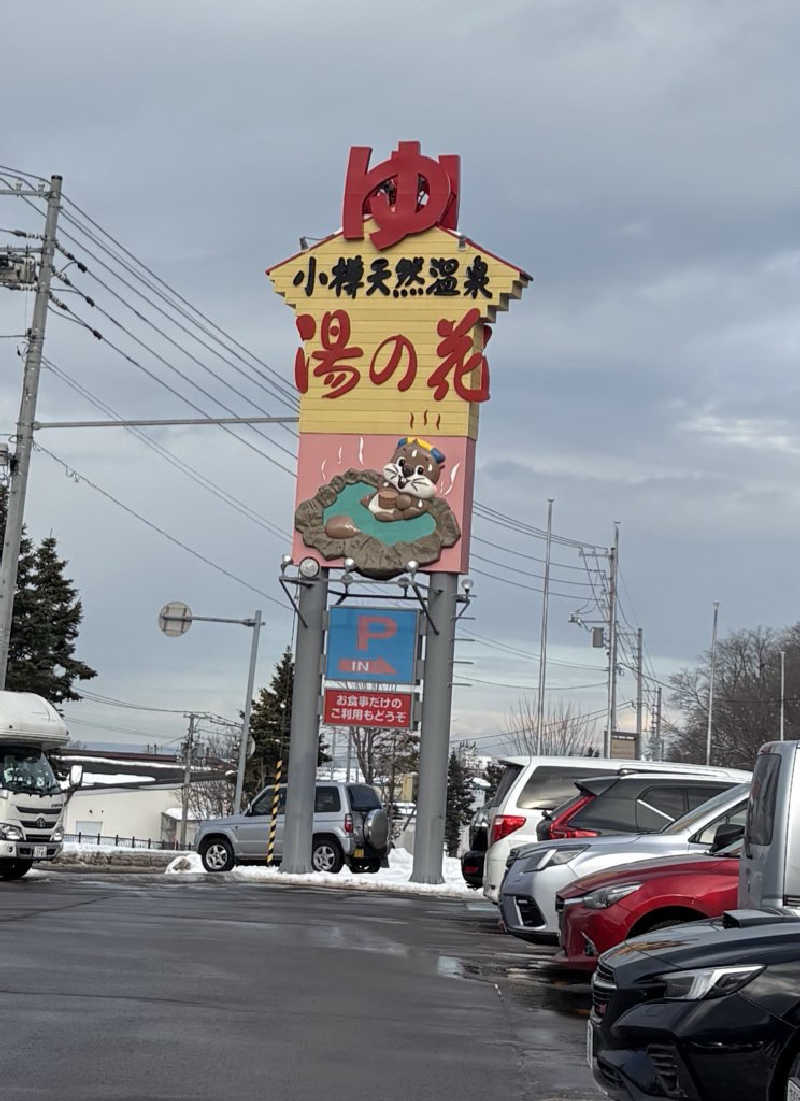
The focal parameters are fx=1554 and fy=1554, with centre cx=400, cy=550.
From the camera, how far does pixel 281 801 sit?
3161 centimetres

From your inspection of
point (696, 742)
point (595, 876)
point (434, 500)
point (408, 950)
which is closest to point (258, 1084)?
point (595, 876)

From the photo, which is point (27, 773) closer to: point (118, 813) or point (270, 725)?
point (270, 725)

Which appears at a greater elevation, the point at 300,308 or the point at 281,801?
the point at 300,308

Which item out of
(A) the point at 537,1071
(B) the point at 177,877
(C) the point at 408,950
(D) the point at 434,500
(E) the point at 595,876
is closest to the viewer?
(A) the point at 537,1071

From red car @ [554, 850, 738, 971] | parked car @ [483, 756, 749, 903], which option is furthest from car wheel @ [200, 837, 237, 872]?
red car @ [554, 850, 738, 971]

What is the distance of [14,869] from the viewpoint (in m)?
25.5

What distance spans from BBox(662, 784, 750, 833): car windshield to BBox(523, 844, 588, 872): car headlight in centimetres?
84

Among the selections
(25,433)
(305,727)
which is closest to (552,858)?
(305,727)

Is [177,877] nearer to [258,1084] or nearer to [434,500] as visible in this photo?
[434,500]

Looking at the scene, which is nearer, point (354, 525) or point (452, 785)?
point (354, 525)

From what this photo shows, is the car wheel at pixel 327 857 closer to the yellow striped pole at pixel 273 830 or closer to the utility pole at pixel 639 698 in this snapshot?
the yellow striped pole at pixel 273 830

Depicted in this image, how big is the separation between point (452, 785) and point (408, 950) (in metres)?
92.7

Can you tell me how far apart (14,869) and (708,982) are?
2104cm

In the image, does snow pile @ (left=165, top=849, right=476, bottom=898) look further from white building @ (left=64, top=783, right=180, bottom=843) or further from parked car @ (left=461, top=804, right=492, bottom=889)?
white building @ (left=64, top=783, right=180, bottom=843)
